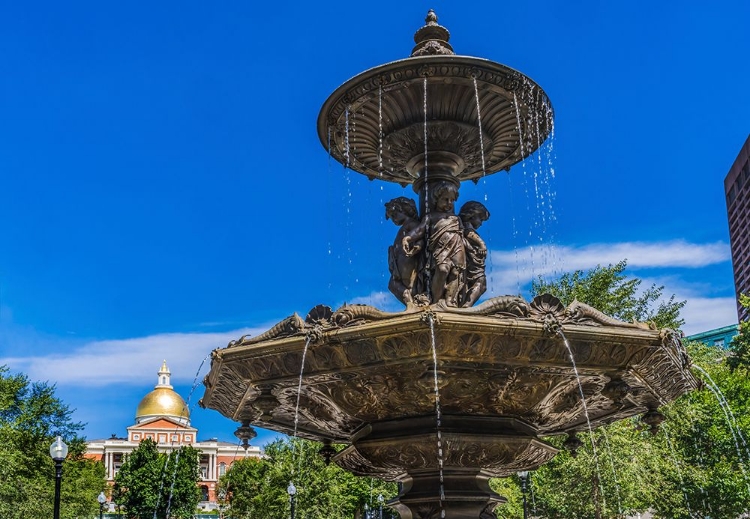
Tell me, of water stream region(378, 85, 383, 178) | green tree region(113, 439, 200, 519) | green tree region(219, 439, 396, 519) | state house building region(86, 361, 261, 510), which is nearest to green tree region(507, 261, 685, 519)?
green tree region(219, 439, 396, 519)

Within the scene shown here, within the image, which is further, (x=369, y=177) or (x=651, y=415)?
(x=369, y=177)

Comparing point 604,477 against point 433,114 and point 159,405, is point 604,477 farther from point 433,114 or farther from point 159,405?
point 159,405

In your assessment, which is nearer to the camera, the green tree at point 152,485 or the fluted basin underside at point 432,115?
the fluted basin underside at point 432,115

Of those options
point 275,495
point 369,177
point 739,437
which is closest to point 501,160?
point 369,177

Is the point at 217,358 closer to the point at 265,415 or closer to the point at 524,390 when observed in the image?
the point at 265,415

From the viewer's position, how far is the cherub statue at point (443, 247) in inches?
329

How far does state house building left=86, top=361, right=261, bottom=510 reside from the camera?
384ft

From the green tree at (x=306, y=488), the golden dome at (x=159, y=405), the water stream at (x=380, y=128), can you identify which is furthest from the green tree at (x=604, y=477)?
the golden dome at (x=159, y=405)

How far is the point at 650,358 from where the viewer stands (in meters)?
7.36

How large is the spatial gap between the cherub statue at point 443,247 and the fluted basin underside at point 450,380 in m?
1.21

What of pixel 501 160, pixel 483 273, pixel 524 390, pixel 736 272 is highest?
pixel 736 272

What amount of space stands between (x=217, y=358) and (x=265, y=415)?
5.36ft

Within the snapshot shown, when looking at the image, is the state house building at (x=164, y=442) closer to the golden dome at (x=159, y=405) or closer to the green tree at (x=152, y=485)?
the golden dome at (x=159, y=405)

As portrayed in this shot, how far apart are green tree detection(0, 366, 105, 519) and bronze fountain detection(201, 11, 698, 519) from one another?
1132 inches
